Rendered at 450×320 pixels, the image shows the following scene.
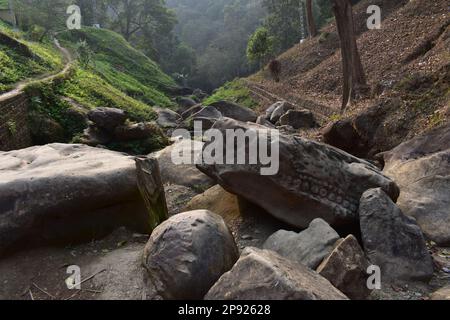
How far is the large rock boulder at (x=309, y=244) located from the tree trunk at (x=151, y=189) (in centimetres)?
153

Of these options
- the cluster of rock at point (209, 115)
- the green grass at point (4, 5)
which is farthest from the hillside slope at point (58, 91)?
the green grass at point (4, 5)

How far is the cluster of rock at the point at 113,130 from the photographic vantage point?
1202 centimetres

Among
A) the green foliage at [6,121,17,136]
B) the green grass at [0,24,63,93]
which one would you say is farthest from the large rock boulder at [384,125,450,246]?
the green grass at [0,24,63,93]

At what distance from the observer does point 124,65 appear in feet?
116

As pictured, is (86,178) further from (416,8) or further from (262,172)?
(416,8)

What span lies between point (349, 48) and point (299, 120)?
288 cm

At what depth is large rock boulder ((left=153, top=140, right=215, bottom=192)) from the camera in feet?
26.6

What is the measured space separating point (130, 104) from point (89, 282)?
15810 mm

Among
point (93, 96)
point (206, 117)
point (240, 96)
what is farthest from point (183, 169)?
point (240, 96)

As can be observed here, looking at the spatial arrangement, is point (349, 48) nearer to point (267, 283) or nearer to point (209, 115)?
point (209, 115)

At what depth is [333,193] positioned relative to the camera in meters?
5.39

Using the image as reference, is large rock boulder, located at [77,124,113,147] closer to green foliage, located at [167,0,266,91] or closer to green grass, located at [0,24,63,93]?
green grass, located at [0,24,63,93]

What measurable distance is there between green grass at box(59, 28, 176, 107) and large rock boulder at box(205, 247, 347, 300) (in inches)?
987

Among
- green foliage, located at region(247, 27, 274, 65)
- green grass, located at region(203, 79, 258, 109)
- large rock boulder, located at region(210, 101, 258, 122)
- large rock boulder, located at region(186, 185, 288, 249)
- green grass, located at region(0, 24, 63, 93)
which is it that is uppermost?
green foliage, located at region(247, 27, 274, 65)
